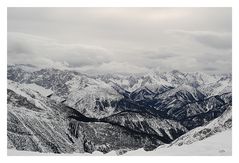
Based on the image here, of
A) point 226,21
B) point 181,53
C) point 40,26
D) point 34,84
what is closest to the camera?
point 226,21

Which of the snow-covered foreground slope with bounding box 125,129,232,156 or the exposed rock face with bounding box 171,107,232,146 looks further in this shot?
the exposed rock face with bounding box 171,107,232,146

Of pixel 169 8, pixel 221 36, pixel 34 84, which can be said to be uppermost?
pixel 169 8

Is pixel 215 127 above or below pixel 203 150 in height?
below

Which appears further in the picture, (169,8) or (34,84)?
(34,84)

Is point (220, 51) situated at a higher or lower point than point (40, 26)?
lower

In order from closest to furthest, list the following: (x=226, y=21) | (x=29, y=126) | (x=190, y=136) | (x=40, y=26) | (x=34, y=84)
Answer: (x=226, y=21), (x=40, y=26), (x=34, y=84), (x=190, y=136), (x=29, y=126)

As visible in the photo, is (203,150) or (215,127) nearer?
(203,150)

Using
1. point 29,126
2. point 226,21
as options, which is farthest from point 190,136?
point 29,126

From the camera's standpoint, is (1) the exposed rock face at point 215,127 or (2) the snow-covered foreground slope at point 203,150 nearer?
(2) the snow-covered foreground slope at point 203,150
